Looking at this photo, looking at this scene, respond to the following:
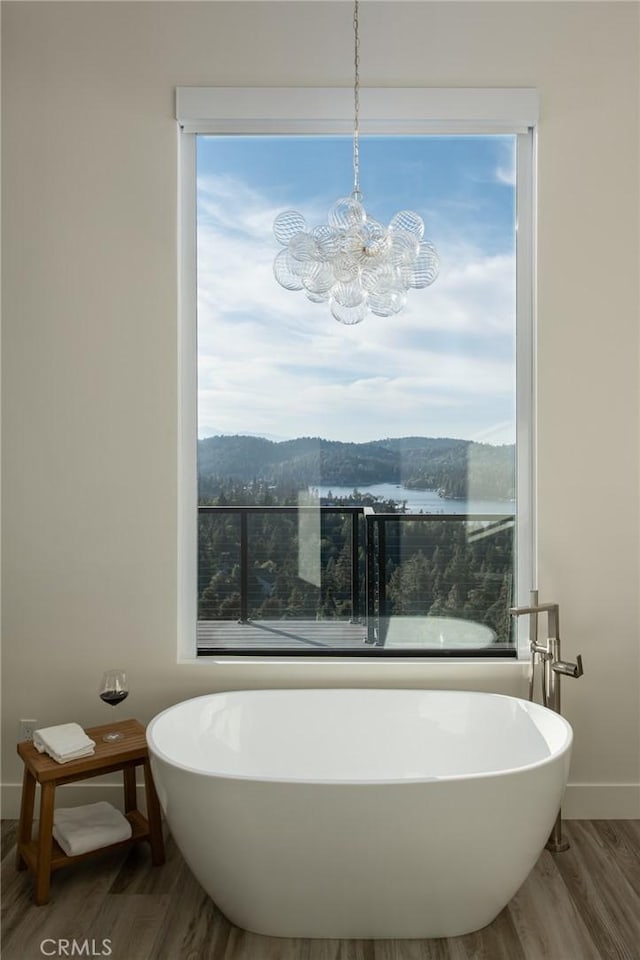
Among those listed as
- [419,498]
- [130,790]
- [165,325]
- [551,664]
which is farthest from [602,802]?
[165,325]

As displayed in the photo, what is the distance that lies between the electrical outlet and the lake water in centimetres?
149

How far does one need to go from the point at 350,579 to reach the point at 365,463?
0.50 m

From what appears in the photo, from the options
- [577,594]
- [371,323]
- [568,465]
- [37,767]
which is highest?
[371,323]

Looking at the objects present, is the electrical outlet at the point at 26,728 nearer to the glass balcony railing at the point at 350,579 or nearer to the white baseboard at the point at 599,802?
the white baseboard at the point at 599,802

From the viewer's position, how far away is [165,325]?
280 centimetres

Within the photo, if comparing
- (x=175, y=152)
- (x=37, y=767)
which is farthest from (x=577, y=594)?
(x=175, y=152)

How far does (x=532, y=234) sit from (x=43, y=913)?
9.95 feet

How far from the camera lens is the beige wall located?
2750 millimetres

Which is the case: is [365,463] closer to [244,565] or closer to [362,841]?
[244,565]

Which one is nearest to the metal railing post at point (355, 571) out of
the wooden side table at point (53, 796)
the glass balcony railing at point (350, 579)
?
the glass balcony railing at point (350, 579)

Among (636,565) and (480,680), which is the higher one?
(636,565)

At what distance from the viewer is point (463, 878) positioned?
6.31 ft

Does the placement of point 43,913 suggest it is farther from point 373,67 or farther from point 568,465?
point 373,67

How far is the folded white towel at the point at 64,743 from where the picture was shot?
2312mm
